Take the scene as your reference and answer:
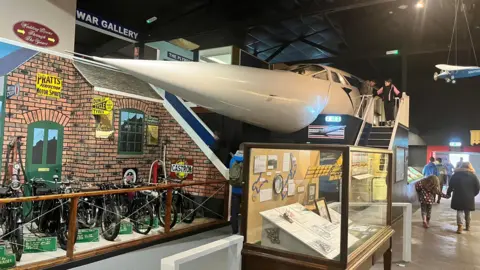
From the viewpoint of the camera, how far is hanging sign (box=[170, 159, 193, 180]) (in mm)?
7449

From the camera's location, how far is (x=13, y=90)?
18.1ft

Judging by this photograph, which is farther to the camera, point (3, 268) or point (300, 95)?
point (300, 95)

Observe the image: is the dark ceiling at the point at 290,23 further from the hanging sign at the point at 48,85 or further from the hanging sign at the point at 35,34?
the hanging sign at the point at 48,85

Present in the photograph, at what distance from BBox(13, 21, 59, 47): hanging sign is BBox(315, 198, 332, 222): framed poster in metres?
6.09

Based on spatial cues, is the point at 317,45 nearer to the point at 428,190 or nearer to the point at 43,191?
the point at 428,190

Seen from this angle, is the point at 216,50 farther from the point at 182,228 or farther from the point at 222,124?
the point at 182,228

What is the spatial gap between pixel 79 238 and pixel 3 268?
3.81 feet

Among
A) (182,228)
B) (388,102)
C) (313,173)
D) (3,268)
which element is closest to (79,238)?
(3,268)

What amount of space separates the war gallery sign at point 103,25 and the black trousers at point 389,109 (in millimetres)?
6749

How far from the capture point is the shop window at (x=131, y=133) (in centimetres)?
699

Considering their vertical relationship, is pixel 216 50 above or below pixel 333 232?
above

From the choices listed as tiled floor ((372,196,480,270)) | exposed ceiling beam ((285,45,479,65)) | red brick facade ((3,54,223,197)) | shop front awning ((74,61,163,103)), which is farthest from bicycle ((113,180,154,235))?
exposed ceiling beam ((285,45,479,65))

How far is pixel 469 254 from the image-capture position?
562 cm

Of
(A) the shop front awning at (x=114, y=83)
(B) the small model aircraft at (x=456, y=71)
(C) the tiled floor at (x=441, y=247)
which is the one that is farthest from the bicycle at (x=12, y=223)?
(B) the small model aircraft at (x=456, y=71)
